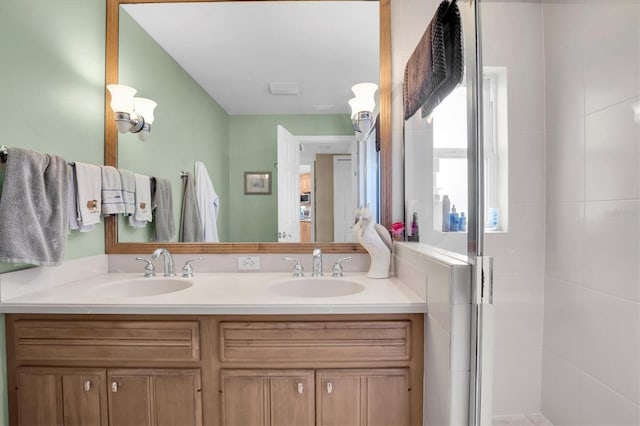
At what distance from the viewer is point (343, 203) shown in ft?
5.42

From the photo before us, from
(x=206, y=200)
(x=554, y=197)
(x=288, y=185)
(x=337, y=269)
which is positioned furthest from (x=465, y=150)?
(x=206, y=200)

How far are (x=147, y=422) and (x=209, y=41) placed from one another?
1865mm

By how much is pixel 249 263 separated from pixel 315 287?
410 mm

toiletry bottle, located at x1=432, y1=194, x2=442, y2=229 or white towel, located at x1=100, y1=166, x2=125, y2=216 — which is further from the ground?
white towel, located at x1=100, y1=166, x2=125, y2=216

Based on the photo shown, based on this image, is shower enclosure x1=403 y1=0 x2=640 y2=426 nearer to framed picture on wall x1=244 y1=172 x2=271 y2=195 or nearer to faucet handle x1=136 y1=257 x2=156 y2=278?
framed picture on wall x1=244 y1=172 x2=271 y2=195

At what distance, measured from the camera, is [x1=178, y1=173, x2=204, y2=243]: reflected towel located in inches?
66.3

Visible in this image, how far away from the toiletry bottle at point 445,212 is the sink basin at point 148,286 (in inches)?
48.7

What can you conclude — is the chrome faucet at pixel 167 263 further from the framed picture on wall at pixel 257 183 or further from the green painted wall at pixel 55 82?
the framed picture on wall at pixel 257 183

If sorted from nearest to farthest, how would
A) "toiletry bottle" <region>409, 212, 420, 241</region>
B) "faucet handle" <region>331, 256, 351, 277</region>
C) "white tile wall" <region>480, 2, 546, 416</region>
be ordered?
"white tile wall" <region>480, 2, 546, 416</region> < "toiletry bottle" <region>409, 212, 420, 241</region> < "faucet handle" <region>331, 256, 351, 277</region>

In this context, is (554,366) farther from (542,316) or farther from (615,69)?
(615,69)

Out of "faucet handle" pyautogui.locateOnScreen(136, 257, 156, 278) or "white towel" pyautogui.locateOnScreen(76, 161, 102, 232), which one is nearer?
"white towel" pyautogui.locateOnScreen(76, 161, 102, 232)

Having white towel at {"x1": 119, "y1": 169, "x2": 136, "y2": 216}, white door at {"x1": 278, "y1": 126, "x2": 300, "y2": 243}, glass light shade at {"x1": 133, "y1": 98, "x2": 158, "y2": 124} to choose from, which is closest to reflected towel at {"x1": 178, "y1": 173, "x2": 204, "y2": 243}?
white towel at {"x1": 119, "y1": 169, "x2": 136, "y2": 216}

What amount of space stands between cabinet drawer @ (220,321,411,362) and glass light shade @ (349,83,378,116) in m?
1.13

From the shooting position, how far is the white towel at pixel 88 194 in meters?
1.36
